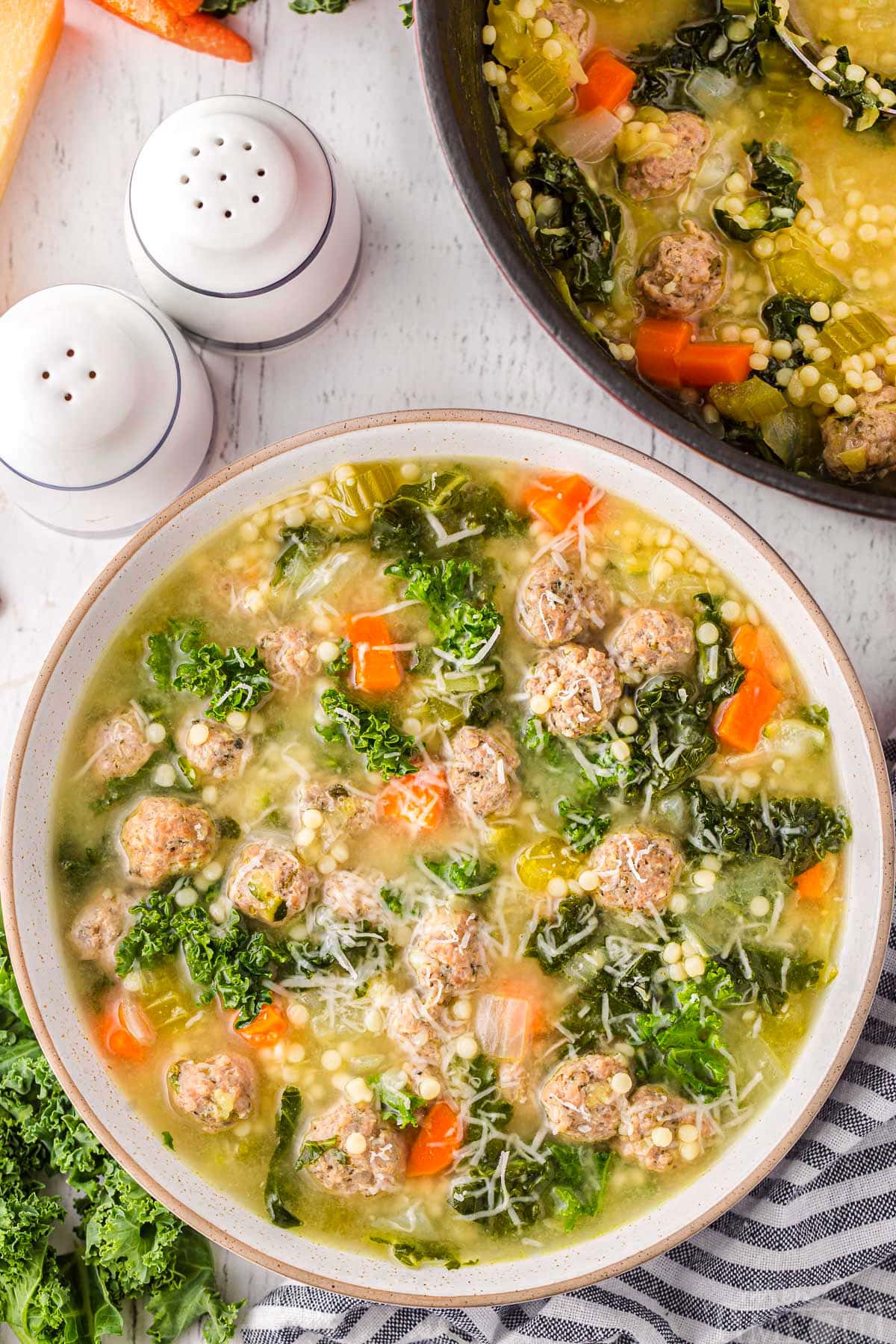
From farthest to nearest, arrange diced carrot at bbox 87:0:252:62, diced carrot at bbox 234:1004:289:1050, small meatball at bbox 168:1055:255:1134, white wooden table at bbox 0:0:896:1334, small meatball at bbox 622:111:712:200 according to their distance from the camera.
A: white wooden table at bbox 0:0:896:1334, diced carrot at bbox 87:0:252:62, small meatball at bbox 622:111:712:200, diced carrot at bbox 234:1004:289:1050, small meatball at bbox 168:1055:255:1134

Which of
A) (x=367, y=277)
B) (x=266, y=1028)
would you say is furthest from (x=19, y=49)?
(x=266, y=1028)

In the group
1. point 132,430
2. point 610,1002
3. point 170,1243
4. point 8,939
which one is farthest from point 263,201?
point 170,1243

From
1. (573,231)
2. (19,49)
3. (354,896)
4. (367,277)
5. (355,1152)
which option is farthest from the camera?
(367,277)

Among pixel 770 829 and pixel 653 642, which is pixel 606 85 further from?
pixel 770 829

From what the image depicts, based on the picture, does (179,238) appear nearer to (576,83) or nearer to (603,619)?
(576,83)

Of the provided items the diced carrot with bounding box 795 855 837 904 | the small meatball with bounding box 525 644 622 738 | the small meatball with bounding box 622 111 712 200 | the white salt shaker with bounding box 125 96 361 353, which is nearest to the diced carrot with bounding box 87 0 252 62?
the white salt shaker with bounding box 125 96 361 353

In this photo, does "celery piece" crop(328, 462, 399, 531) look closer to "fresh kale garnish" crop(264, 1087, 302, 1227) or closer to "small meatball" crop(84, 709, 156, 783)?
"small meatball" crop(84, 709, 156, 783)
